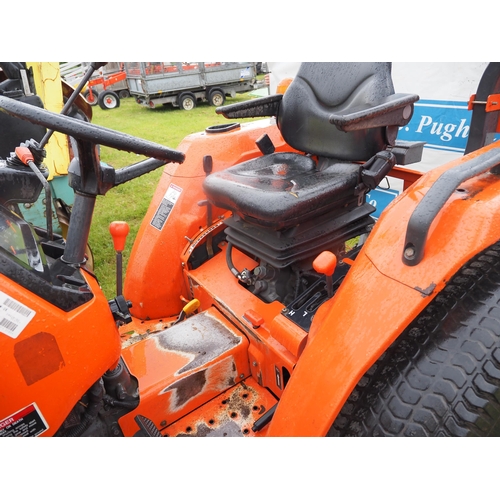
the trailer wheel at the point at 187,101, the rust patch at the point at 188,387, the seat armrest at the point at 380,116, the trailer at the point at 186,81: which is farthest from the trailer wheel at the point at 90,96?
the rust patch at the point at 188,387

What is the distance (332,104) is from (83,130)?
4.33 ft

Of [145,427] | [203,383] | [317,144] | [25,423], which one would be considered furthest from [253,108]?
[25,423]

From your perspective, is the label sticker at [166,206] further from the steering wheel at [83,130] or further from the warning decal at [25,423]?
the warning decal at [25,423]

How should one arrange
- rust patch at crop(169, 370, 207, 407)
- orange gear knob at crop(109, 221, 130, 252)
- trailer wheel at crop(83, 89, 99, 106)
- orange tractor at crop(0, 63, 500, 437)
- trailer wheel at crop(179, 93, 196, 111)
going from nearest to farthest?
orange tractor at crop(0, 63, 500, 437) < orange gear knob at crop(109, 221, 130, 252) < rust patch at crop(169, 370, 207, 407) < trailer wheel at crop(83, 89, 99, 106) < trailer wheel at crop(179, 93, 196, 111)

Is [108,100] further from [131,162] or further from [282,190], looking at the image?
[282,190]

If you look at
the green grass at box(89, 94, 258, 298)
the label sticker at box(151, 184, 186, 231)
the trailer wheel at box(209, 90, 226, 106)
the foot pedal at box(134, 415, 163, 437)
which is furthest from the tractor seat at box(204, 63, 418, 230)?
the trailer wheel at box(209, 90, 226, 106)

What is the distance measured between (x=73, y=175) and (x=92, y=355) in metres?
0.39

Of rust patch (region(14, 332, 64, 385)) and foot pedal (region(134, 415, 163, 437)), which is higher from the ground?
rust patch (region(14, 332, 64, 385))

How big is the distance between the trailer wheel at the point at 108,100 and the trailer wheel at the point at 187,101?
246 cm

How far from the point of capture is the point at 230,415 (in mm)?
1407

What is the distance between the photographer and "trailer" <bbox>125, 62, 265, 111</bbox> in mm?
9883

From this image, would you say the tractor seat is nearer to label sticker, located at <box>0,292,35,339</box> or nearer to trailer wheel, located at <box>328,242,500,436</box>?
trailer wheel, located at <box>328,242,500,436</box>

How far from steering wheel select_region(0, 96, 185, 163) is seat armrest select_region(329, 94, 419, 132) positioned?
60 cm

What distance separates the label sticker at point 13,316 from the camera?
30.3 inches
